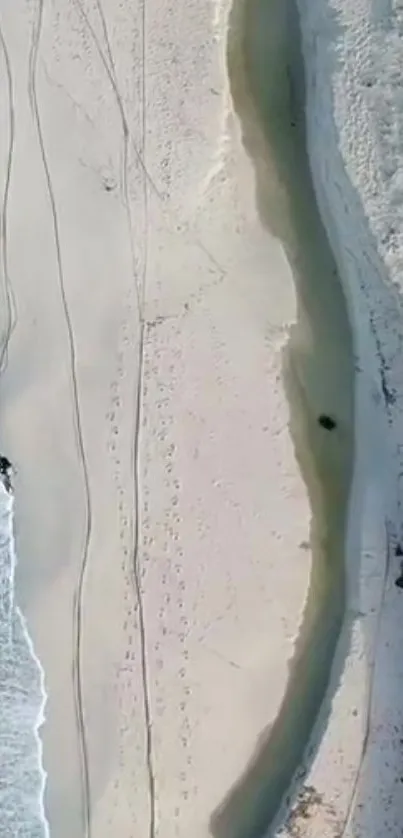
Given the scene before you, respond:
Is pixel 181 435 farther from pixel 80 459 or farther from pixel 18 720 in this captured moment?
pixel 18 720

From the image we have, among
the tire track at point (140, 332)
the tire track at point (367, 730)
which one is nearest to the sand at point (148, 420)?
the tire track at point (140, 332)

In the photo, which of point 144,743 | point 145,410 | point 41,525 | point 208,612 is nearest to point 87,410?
point 145,410

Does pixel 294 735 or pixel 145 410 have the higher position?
pixel 145 410

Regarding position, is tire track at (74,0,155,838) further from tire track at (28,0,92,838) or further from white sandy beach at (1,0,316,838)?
tire track at (28,0,92,838)

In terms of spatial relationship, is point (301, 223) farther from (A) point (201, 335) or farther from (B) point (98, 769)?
(B) point (98, 769)

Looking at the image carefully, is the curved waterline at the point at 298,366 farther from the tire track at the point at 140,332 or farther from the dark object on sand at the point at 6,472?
the dark object on sand at the point at 6,472

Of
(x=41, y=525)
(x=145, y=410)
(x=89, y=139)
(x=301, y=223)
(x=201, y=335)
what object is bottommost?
(x=41, y=525)
